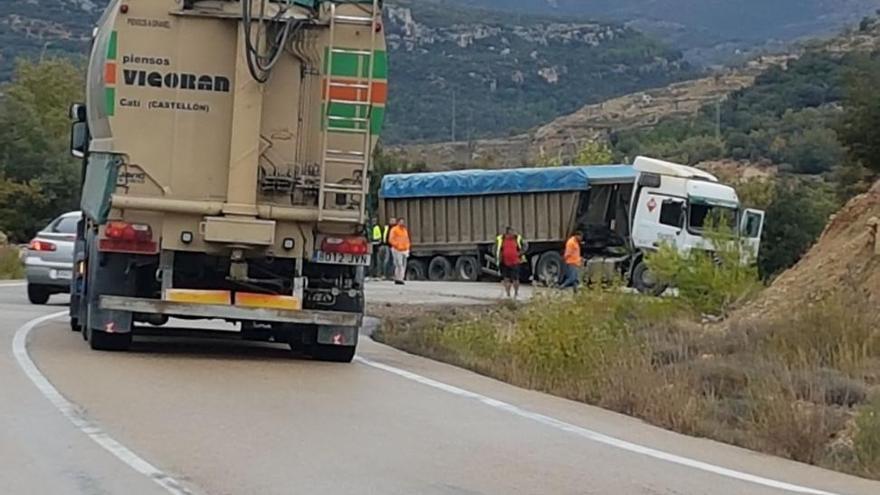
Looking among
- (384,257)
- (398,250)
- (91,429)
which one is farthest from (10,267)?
(91,429)

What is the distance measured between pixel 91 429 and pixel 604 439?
3812 millimetres

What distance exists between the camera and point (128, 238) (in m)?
16.4

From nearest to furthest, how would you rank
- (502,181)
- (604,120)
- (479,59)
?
(502,181), (604,120), (479,59)

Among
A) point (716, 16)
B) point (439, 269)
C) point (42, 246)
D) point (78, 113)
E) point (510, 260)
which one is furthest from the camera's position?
point (716, 16)

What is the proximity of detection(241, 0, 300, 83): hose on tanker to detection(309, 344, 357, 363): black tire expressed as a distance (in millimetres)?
3032

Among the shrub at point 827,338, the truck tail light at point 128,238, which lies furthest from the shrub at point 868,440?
the truck tail light at point 128,238

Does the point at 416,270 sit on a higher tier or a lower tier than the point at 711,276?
lower

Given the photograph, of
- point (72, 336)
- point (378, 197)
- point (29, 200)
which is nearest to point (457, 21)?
point (29, 200)

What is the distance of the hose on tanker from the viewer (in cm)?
1614

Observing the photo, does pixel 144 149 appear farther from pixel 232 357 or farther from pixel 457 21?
pixel 457 21

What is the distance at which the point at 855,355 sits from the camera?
58.4ft

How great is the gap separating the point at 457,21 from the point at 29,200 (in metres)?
67.3

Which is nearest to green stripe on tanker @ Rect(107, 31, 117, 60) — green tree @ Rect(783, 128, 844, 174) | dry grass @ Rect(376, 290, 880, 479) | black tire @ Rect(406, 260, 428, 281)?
dry grass @ Rect(376, 290, 880, 479)

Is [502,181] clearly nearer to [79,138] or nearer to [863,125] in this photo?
[863,125]
